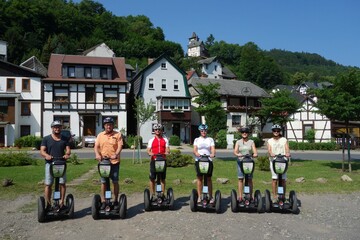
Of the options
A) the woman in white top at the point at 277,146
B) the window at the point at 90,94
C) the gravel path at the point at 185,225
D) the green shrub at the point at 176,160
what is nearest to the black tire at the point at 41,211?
the gravel path at the point at 185,225

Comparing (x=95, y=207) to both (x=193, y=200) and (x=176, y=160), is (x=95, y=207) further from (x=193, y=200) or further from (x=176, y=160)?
(x=176, y=160)

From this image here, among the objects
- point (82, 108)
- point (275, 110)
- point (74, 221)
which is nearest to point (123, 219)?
point (74, 221)

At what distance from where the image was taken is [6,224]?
7465mm

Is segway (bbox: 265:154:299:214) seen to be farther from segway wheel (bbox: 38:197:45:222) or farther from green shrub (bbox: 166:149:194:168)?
green shrub (bbox: 166:149:194:168)

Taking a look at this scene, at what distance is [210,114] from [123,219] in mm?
17984

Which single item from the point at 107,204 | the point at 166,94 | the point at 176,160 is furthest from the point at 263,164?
the point at 166,94

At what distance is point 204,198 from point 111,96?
33635 millimetres

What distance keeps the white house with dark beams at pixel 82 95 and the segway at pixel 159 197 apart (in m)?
31.5

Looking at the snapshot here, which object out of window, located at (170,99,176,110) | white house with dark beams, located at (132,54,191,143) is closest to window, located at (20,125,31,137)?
white house with dark beams, located at (132,54,191,143)

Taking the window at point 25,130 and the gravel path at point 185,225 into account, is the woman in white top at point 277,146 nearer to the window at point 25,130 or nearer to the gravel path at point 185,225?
the gravel path at point 185,225

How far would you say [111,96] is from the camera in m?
40.8

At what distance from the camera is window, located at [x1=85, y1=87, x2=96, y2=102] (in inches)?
1582

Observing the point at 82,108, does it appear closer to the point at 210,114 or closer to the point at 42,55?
the point at 210,114

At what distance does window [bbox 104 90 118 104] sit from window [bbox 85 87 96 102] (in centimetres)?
125
